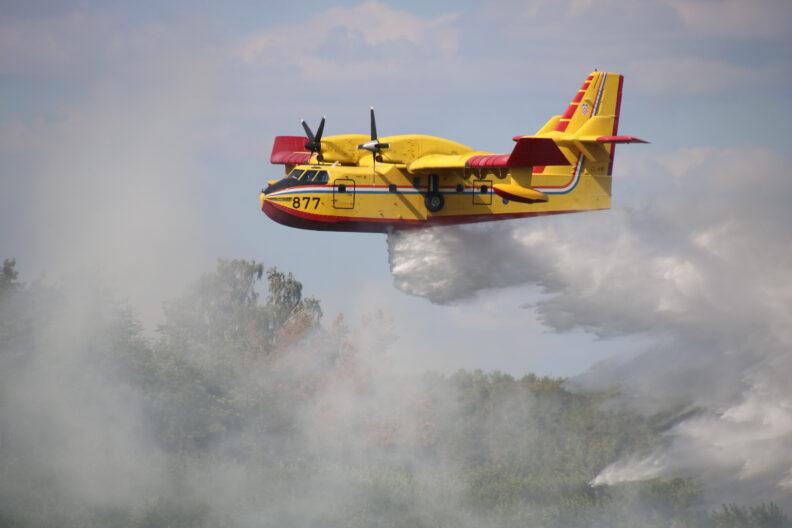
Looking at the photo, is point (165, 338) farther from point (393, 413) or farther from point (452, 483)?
point (452, 483)

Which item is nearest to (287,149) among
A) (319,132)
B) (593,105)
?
(319,132)

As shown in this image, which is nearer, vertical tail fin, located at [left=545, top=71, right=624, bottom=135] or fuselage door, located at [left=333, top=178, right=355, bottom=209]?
fuselage door, located at [left=333, top=178, right=355, bottom=209]

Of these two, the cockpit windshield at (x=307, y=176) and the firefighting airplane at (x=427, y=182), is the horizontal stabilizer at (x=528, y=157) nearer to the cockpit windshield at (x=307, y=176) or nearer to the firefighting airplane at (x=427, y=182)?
the firefighting airplane at (x=427, y=182)

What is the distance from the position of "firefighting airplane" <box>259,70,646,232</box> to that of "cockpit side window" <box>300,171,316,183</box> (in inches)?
1.0

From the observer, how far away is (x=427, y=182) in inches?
1356

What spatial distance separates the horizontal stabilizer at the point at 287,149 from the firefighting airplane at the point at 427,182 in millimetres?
1780

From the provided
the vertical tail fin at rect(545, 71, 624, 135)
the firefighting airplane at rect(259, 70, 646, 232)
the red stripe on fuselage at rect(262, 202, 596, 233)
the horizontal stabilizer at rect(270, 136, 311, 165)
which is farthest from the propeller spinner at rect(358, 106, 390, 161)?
the vertical tail fin at rect(545, 71, 624, 135)

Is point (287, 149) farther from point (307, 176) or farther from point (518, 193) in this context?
point (518, 193)

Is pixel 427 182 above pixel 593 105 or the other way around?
the other way around

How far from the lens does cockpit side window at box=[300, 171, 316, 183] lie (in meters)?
34.0

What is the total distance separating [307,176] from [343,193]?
1.06 metres

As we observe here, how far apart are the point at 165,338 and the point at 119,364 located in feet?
14.8

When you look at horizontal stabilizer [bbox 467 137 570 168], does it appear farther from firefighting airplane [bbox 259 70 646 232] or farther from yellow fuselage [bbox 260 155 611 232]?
yellow fuselage [bbox 260 155 611 232]

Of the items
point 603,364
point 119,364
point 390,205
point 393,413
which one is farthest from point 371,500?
point 390,205
